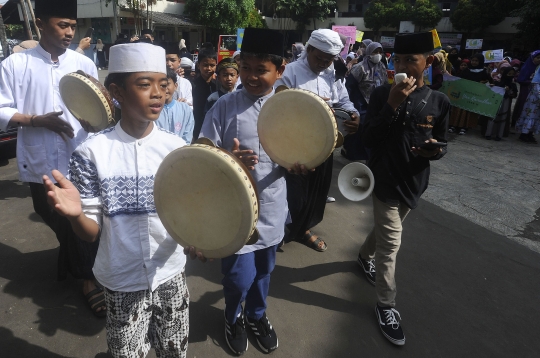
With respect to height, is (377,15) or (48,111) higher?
(377,15)

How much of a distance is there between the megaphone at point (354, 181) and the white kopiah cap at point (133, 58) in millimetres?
1696

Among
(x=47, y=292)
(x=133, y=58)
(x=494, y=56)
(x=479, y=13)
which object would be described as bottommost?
(x=47, y=292)

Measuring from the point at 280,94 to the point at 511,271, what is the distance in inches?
129

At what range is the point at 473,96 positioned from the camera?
9.33 metres

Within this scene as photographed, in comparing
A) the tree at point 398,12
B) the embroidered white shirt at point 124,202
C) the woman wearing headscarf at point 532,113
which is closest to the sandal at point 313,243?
the embroidered white shirt at point 124,202

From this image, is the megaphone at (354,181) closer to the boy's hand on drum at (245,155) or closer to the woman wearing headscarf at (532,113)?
the boy's hand on drum at (245,155)

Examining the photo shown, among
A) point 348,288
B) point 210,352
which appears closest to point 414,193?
point 348,288

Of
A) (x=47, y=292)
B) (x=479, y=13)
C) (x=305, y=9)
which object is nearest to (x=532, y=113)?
(x=47, y=292)

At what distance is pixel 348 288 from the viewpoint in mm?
3395

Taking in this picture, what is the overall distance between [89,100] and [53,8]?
854 mm

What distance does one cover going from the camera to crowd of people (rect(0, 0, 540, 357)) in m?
1.76

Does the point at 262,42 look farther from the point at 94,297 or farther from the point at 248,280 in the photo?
the point at 94,297

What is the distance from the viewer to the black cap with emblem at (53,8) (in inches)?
108

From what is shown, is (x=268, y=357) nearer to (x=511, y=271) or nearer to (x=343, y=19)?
(x=511, y=271)
